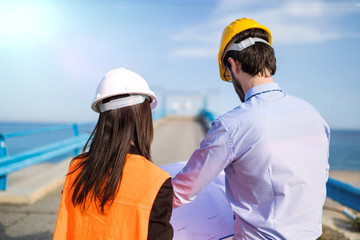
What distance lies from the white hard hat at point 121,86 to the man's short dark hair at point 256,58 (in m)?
0.58

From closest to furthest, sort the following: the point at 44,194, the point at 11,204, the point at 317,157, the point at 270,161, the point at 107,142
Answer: the point at 270,161
the point at 317,157
the point at 107,142
the point at 11,204
the point at 44,194

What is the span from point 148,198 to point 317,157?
3.01 ft

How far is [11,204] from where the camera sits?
5297 millimetres

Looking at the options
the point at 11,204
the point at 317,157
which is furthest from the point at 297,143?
the point at 11,204

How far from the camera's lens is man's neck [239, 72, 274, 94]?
1726 mm

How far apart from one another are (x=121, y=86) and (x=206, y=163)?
2.15 feet

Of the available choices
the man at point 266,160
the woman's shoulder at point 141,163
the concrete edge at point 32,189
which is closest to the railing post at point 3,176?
the concrete edge at point 32,189

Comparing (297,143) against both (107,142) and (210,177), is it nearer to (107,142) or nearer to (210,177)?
(210,177)

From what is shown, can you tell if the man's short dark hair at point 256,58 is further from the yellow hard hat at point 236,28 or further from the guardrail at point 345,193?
the guardrail at point 345,193

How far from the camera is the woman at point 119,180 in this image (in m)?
1.54

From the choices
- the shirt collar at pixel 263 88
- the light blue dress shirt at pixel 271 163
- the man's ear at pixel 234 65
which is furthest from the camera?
the man's ear at pixel 234 65

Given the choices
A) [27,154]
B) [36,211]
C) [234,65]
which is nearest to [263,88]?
[234,65]

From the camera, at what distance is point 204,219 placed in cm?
201

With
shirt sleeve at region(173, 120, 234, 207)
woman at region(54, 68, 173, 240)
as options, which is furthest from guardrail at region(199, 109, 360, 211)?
woman at region(54, 68, 173, 240)
